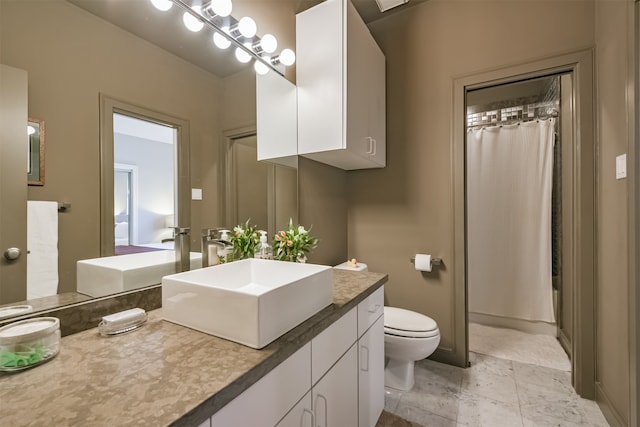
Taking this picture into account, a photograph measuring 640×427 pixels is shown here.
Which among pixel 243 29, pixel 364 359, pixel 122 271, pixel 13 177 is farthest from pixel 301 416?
pixel 243 29

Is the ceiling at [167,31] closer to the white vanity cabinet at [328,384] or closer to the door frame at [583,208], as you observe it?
the white vanity cabinet at [328,384]

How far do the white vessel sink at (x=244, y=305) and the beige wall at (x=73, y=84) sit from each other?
328mm

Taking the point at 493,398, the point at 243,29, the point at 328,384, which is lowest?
the point at 493,398

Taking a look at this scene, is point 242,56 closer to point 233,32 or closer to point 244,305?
point 233,32

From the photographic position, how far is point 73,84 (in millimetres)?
849

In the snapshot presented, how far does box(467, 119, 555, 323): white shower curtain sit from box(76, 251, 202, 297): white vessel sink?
→ 2593 mm

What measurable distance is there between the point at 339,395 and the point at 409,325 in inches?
35.0

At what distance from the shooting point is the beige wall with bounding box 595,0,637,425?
4.48 ft

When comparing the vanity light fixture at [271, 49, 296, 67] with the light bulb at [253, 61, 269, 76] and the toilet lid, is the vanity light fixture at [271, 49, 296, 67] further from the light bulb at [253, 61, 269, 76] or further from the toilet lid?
the toilet lid

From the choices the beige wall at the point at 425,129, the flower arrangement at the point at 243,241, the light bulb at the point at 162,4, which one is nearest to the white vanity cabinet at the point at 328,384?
the flower arrangement at the point at 243,241

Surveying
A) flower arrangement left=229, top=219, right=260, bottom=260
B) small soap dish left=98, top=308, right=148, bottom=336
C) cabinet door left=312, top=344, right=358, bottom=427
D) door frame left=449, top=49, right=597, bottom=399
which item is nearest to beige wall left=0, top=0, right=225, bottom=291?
small soap dish left=98, top=308, right=148, bottom=336

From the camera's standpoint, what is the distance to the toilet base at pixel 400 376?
184 cm

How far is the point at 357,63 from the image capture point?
1.80 metres

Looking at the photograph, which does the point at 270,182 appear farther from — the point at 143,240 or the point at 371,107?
the point at 371,107
